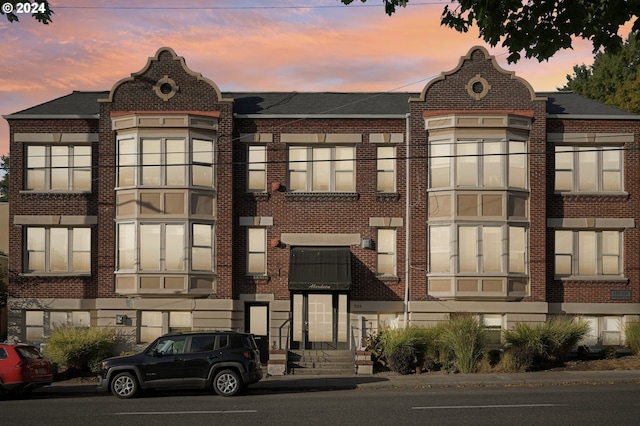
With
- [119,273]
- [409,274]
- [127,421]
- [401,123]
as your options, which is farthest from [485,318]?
[127,421]

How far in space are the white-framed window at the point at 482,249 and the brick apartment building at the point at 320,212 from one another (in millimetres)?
65

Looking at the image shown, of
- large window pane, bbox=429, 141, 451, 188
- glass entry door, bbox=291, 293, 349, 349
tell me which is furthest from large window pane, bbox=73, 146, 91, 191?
large window pane, bbox=429, 141, 451, 188

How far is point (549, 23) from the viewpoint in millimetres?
11922

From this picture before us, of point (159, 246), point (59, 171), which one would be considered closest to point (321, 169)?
point (159, 246)

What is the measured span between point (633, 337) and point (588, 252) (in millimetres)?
3262

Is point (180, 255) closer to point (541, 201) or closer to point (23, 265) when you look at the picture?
point (23, 265)

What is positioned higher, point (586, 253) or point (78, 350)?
point (586, 253)

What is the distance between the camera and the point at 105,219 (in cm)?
2938

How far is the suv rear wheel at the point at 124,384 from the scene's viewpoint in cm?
2144

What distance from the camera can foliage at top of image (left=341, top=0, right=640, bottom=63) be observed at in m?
11.4

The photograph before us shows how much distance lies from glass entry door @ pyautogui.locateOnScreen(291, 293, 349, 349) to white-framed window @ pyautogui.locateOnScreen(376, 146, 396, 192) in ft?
13.0

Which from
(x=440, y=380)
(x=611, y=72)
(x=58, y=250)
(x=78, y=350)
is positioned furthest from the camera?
(x=611, y=72)

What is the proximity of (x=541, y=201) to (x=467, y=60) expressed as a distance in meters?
5.36

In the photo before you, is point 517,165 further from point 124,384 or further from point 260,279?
point 124,384
